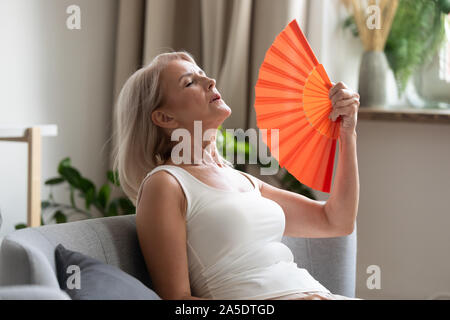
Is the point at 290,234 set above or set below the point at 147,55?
below

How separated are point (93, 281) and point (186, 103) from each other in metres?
0.52

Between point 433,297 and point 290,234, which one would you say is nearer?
point 290,234

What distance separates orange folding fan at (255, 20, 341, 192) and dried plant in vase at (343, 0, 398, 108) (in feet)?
3.68

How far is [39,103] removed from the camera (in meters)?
2.57

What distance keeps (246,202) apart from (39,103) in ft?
5.32

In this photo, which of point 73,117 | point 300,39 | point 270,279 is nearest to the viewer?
point 270,279

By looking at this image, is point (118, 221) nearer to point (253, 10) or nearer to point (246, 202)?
point (246, 202)

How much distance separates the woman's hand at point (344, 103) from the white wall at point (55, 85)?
5.29 ft

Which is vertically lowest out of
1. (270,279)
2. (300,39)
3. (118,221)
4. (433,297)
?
(433,297)

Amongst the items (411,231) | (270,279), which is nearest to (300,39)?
(270,279)

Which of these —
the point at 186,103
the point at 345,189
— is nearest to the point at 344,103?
the point at 345,189

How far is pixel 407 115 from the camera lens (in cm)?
233

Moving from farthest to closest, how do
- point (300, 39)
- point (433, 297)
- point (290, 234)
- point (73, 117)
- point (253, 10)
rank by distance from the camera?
point (73, 117), point (253, 10), point (433, 297), point (290, 234), point (300, 39)

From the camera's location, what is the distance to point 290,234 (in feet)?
4.93
